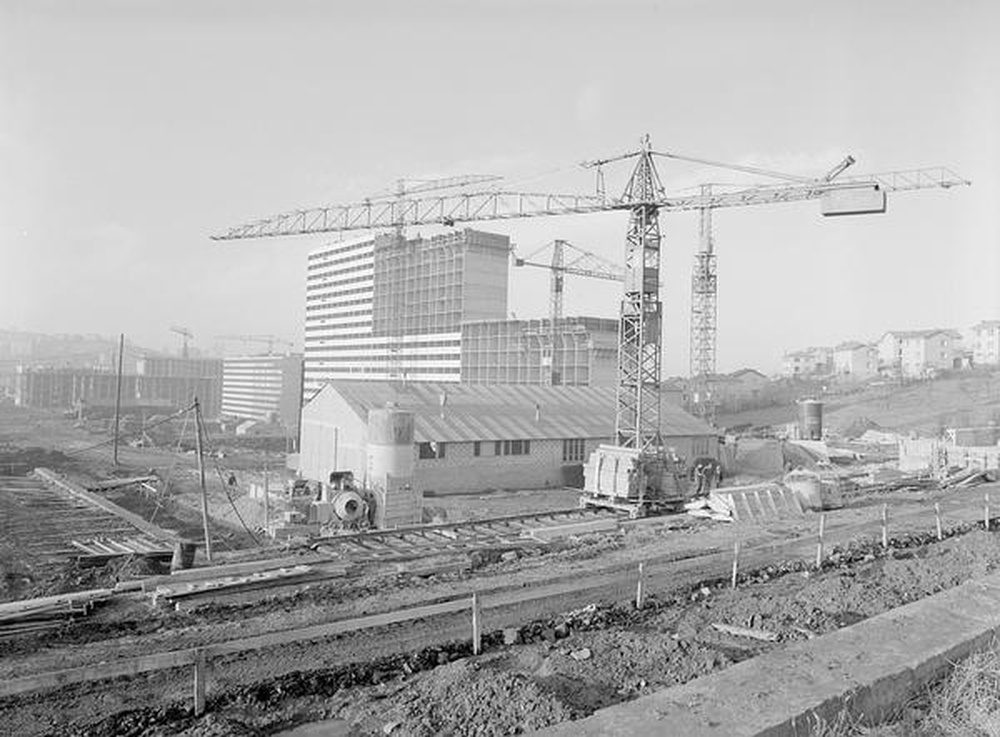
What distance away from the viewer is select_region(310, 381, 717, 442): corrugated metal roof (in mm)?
30219

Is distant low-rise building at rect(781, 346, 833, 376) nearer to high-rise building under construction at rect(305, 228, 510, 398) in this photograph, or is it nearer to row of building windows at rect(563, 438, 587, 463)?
high-rise building under construction at rect(305, 228, 510, 398)

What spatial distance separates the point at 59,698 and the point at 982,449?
32.7 meters

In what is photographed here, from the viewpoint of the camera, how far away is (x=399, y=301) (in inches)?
3910

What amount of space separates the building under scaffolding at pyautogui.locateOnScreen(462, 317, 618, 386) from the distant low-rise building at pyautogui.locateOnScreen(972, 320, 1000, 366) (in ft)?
207

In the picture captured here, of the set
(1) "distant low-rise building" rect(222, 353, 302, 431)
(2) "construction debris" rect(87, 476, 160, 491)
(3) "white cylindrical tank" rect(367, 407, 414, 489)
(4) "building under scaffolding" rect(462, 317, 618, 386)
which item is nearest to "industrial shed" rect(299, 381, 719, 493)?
(2) "construction debris" rect(87, 476, 160, 491)

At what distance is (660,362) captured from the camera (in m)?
24.4

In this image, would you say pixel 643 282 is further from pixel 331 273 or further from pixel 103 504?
pixel 331 273

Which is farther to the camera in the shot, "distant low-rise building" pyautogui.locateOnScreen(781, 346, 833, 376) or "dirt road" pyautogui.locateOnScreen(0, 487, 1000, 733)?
"distant low-rise building" pyautogui.locateOnScreen(781, 346, 833, 376)

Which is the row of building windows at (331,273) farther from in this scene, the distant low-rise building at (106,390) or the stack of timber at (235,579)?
the stack of timber at (235,579)

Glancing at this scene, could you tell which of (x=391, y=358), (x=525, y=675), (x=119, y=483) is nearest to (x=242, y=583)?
(x=525, y=675)

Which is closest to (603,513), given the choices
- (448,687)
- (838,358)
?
(448,687)

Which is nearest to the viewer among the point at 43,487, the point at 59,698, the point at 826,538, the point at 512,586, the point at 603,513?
the point at 59,698

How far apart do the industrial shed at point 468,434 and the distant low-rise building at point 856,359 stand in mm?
96044

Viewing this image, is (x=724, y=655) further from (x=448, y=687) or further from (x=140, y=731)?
(x=140, y=731)
